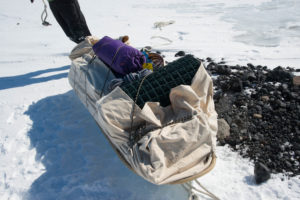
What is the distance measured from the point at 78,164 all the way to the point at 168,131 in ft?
3.05

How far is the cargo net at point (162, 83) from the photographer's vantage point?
184 cm

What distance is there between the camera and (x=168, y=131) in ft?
5.38

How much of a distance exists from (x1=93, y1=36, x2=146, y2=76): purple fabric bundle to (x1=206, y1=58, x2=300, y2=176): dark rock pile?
41.7 inches

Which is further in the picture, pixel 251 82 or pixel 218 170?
pixel 251 82

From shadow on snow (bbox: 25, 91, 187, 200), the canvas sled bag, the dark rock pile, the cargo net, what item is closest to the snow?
shadow on snow (bbox: 25, 91, 187, 200)

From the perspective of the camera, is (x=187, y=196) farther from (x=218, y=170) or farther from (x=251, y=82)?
(x=251, y=82)

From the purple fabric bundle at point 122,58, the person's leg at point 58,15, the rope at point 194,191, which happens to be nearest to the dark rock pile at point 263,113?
the rope at point 194,191

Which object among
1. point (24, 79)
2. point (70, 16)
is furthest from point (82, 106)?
point (70, 16)

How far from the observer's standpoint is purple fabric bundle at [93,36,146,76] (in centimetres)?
226

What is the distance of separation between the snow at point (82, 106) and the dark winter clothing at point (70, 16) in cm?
64

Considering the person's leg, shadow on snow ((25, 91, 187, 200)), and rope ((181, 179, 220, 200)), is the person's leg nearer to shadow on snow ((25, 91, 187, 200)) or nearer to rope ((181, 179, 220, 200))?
shadow on snow ((25, 91, 187, 200))

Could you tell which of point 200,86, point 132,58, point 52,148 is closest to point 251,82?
point 200,86

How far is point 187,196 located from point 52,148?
130cm

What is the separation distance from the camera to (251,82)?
3133mm
